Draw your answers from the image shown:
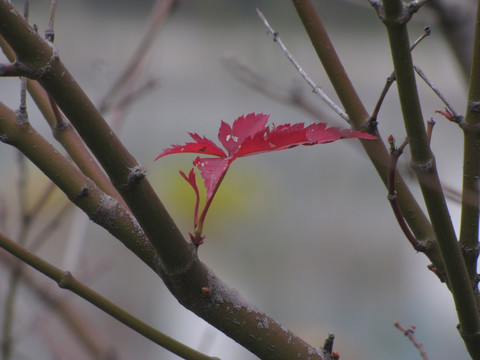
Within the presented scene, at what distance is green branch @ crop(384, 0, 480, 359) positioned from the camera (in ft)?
1.10

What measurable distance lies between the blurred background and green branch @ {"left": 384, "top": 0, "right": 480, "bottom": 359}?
4.45ft

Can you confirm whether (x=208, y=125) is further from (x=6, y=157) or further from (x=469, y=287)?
(x=469, y=287)

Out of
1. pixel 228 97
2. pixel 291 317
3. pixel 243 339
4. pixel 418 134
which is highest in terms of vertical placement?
pixel 228 97

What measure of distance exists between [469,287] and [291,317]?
1.50 meters

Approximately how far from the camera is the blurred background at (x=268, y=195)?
5.95ft

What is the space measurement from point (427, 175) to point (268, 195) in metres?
1.59

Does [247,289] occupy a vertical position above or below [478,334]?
above

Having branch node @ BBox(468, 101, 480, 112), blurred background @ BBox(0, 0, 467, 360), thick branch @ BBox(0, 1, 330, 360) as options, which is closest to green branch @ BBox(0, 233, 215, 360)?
thick branch @ BBox(0, 1, 330, 360)

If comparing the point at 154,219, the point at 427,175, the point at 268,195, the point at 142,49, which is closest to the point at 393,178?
the point at 427,175

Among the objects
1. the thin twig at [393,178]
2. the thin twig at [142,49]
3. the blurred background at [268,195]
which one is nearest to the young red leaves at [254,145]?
the thin twig at [393,178]

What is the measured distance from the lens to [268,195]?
197cm

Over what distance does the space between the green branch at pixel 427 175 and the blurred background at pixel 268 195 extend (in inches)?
53.4

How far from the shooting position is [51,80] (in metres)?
0.31

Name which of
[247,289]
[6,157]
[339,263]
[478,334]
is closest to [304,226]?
[339,263]
